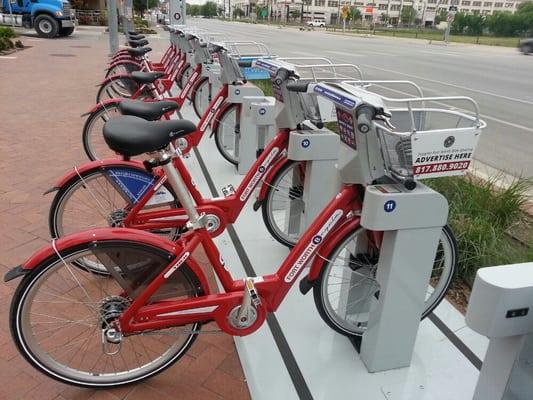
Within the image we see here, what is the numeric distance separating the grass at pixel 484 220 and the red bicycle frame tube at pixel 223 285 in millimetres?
1312

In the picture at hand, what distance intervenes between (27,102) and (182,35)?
2933 mm

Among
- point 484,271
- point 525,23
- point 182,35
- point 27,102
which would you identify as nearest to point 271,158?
point 484,271

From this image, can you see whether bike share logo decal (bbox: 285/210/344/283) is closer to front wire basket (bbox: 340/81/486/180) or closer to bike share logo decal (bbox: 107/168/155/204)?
front wire basket (bbox: 340/81/486/180)

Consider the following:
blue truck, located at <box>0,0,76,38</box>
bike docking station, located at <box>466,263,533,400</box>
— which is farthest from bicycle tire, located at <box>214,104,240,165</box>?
blue truck, located at <box>0,0,76,38</box>

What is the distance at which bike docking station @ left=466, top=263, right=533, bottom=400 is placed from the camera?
4.15 ft

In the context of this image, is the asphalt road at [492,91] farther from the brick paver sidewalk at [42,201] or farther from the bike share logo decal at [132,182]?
the brick paver sidewalk at [42,201]

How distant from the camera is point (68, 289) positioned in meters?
2.42

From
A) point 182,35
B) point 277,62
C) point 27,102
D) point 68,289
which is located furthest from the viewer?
point 27,102

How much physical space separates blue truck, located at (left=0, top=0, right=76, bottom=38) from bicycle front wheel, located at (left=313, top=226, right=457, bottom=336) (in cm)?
2092

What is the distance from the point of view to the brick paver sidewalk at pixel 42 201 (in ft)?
7.19

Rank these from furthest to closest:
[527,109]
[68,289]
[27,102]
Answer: [527,109] → [27,102] → [68,289]

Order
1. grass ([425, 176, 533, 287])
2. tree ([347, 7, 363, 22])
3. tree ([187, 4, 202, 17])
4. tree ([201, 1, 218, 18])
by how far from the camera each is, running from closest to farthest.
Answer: grass ([425, 176, 533, 287]) < tree ([347, 7, 363, 22]) < tree ([187, 4, 202, 17]) < tree ([201, 1, 218, 18])

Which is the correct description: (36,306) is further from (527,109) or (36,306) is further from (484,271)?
(527,109)

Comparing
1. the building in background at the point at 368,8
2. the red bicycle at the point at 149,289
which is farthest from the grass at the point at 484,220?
the building in background at the point at 368,8
